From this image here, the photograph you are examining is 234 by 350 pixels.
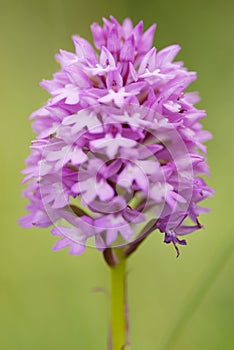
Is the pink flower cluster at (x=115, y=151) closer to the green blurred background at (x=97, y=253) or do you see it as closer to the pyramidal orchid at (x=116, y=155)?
the pyramidal orchid at (x=116, y=155)

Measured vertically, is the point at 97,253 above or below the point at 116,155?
below

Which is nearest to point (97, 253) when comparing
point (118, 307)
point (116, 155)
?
point (118, 307)

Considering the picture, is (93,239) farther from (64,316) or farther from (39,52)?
(39,52)

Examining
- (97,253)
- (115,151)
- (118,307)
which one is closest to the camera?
(115,151)

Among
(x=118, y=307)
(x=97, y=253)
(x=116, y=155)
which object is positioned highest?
(x=116, y=155)

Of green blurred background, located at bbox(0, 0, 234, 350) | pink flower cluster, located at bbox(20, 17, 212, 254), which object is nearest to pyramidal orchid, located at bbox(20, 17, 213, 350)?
pink flower cluster, located at bbox(20, 17, 212, 254)

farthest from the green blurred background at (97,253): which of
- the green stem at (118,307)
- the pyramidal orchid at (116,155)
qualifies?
the pyramidal orchid at (116,155)

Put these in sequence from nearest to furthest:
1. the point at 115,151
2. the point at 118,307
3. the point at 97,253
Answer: the point at 115,151, the point at 118,307, the point at 97,253

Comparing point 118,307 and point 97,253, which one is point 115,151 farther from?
point 97,253
